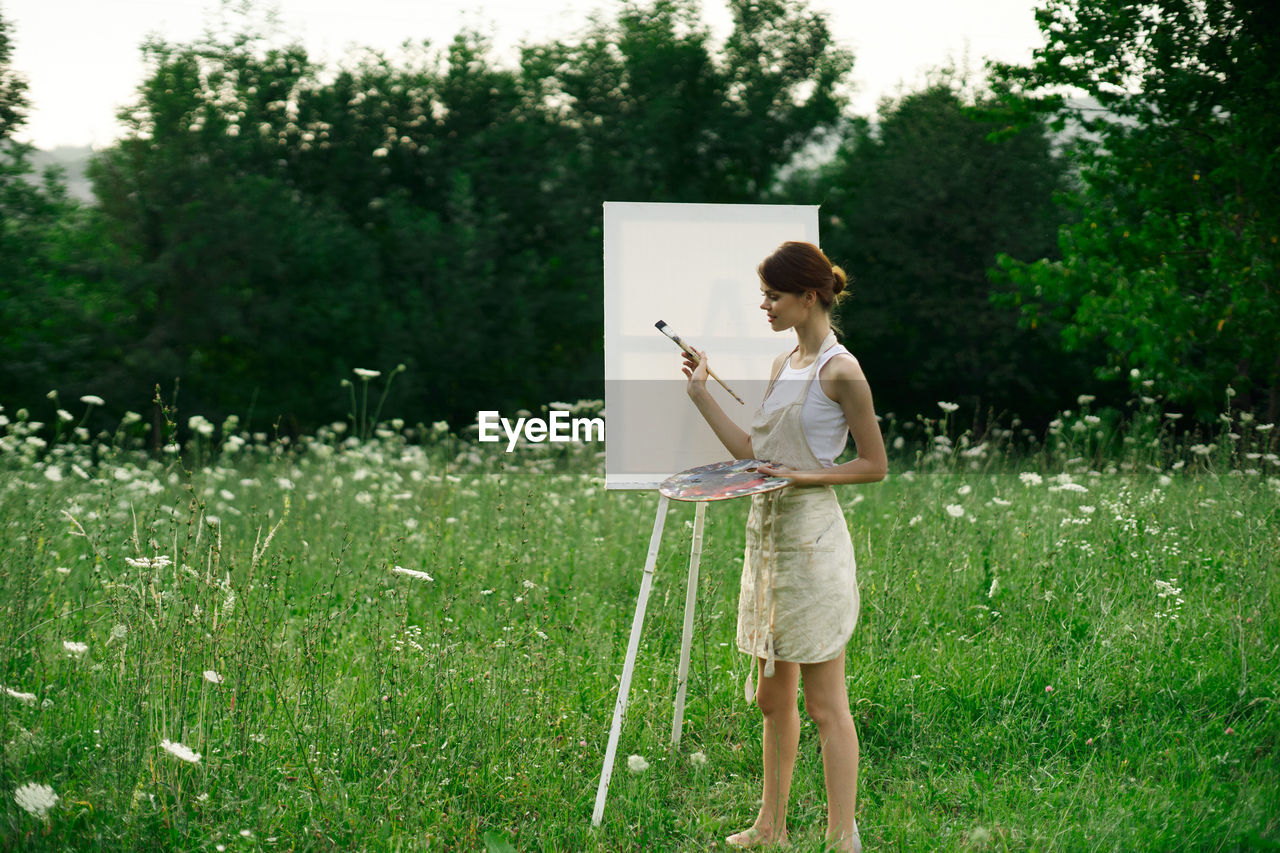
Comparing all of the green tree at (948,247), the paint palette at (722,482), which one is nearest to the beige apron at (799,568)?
the paint palette at (722,482)

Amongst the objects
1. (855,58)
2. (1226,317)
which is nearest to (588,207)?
(855,58)

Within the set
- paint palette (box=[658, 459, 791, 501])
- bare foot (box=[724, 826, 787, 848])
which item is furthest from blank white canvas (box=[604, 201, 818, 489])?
bare foot (box=[724, 826, 787, 848])

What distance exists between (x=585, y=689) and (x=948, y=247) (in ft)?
44.9

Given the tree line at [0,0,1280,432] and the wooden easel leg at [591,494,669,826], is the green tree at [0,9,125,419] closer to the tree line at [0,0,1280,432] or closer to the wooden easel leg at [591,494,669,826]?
the tree line at [0,0,1280,432]

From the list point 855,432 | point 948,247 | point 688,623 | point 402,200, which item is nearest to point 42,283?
point 402,200

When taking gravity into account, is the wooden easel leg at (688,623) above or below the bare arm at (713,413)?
below

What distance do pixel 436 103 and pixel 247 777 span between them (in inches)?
508

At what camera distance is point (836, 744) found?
272cm

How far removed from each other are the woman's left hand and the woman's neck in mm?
347

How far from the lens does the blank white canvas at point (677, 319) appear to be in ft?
11.3

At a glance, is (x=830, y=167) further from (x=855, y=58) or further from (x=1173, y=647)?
(x=1173, y=647)

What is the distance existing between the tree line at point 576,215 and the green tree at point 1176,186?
0.04m

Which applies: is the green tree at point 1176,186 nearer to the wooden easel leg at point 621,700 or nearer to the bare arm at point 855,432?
the bare arm at point 855,432

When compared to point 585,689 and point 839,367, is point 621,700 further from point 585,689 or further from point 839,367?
point 839,367
